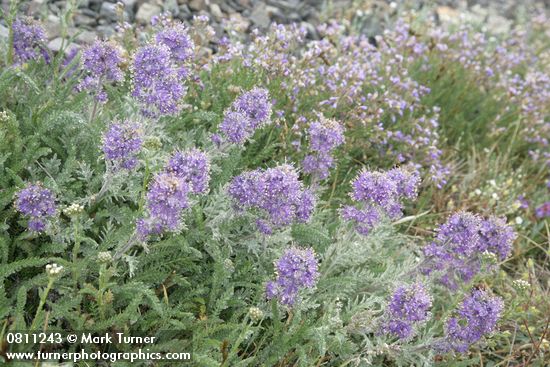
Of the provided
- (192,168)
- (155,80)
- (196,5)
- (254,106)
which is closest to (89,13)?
(196,5)

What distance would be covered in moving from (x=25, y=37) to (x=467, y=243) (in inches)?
119

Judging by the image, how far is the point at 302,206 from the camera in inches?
125

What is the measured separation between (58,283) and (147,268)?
18.5 inches

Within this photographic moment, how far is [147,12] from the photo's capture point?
6.06 meters

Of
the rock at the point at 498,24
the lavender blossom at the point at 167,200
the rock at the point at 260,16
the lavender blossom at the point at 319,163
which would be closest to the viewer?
the lavender blossom at the point at 167,200

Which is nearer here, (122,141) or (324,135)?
(122,141)

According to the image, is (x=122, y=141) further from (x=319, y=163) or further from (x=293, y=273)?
(x=319, y=163)

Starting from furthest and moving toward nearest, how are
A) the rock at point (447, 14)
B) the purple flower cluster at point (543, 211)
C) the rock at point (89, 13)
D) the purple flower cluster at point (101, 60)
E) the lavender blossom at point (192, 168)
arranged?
1. the rock at point (447, 14)
2. the rock at point (89, 13)
3. the purple flower cluster at point (543, 211)
4. the purple flower cluster at point (101, 60)
5. the lavender blossom at point (192, 168)

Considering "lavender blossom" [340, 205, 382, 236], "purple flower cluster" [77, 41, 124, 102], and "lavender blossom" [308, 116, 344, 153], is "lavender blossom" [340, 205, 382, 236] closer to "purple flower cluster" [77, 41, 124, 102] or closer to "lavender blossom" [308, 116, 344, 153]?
"lavender blossom" [308, 116, 344, 153]

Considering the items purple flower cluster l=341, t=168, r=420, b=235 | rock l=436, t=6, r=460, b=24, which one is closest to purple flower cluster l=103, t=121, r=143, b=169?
purple flower cluster l=341, t=168, r=420, b=235

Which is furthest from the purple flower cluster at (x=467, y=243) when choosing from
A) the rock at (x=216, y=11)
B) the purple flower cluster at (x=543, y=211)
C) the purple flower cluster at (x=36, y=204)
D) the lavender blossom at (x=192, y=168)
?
the rock at (x=216, y=11)

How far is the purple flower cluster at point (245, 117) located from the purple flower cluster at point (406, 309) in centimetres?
119

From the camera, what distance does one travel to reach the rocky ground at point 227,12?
547 cm

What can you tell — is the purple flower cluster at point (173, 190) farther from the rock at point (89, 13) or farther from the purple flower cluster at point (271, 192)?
the rock at point (89, 13)
